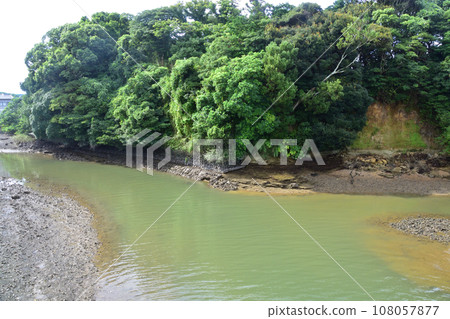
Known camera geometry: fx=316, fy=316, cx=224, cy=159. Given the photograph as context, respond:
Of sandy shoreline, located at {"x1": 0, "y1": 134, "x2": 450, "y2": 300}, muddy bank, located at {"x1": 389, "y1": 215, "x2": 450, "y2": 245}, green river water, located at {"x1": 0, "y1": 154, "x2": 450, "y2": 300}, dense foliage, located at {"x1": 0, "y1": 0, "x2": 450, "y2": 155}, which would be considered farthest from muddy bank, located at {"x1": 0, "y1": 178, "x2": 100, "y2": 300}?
muddy bank, located at {"x1": 389, "y1": 215, "x2": 450, "y2": 245}

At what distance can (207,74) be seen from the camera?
18953mm

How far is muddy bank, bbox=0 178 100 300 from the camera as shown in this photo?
7054mm

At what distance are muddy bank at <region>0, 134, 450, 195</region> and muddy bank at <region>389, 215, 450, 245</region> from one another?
3.92 metres

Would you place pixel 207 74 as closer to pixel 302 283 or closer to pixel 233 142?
pixel 233 142

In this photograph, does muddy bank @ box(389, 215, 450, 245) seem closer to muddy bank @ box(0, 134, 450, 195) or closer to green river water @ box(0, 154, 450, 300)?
green river water @ box(0, 154, 450, 300)

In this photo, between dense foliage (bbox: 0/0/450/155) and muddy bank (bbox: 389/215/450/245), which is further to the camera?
dense foliage (bbox: 0/0/450/155)

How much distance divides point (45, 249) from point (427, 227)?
1220cm

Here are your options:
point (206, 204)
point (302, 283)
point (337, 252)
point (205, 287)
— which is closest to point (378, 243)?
point (337, 252)

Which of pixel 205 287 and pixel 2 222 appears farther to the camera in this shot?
pixel 2 222

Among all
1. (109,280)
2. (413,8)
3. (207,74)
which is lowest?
(109,280)

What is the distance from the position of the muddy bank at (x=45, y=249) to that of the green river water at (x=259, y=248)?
52 cm

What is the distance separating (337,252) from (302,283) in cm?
217

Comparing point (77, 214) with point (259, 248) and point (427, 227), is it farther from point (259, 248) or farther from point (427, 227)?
point (427, 227)

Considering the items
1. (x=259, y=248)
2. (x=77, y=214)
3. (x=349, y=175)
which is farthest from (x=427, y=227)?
(x=77, y=214)
